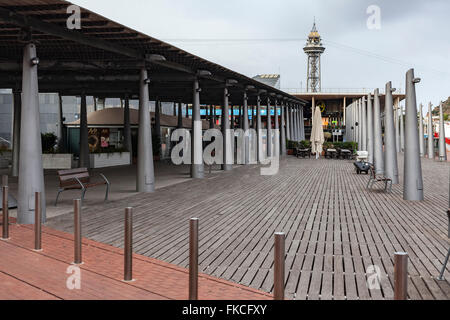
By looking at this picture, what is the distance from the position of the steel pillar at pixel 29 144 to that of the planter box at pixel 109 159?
1539 cm

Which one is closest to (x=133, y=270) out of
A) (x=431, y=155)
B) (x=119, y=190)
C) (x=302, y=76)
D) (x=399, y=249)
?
(x=399, y=249)

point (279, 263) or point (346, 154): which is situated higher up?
point (346, 154)

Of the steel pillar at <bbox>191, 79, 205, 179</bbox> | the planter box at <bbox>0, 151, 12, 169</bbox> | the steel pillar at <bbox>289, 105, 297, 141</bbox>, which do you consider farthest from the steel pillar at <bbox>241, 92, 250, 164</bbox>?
the steel pillar at <bbox>289, 105, 297, 141</bbox>

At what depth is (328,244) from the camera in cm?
672

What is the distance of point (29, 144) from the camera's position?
8594 mm

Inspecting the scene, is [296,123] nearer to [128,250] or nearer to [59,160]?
[59,160]

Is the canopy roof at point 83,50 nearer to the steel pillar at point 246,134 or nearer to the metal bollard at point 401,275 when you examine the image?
the steel pillar at point 246,134

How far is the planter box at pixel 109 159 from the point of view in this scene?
23844 mm

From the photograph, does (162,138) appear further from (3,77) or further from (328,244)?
(328,244)

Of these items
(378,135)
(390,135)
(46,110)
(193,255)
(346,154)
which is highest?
(46,110)

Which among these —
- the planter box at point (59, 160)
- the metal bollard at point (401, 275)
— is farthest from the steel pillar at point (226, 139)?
the metal bollard at point (401, 275)

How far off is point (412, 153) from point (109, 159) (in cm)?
1785

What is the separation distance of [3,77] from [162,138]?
54.4 ft

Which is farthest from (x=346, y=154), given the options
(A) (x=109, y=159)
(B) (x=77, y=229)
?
(B) (x=77, y=229)
